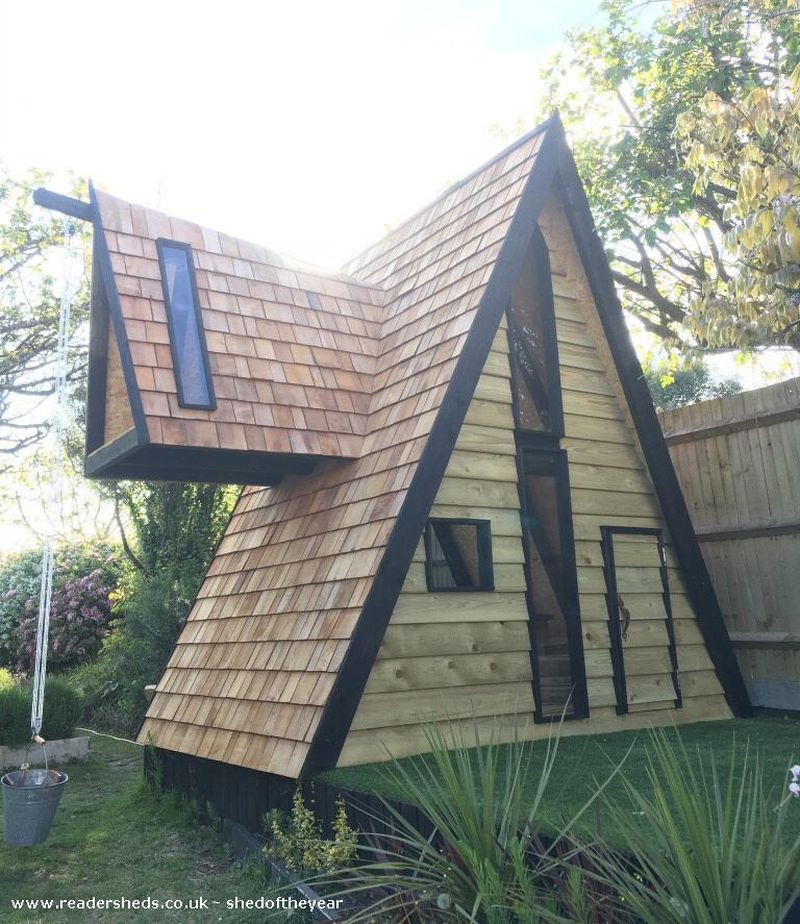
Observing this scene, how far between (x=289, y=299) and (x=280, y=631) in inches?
110

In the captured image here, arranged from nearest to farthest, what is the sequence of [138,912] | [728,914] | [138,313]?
[728,914], [138,912], [138,313]

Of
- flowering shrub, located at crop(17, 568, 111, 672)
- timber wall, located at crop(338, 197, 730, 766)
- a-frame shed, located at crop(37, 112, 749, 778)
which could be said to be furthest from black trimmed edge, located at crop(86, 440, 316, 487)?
flowering shrub, located at crop(17, 568, 111, 672)

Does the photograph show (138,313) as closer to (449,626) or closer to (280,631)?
(280,631)

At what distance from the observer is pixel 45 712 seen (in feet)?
29.0

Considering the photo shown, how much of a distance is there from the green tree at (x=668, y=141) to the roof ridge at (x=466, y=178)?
1.16 meters

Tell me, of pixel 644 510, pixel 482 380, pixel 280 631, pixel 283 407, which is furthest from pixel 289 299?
pixel 644 510

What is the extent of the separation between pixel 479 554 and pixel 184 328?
8.72 ft

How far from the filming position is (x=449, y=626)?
565cm

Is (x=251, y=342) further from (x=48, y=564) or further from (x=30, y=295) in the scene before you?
(x=30, y=295)

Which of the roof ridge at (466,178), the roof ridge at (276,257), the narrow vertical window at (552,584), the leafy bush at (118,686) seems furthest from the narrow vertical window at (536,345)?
the leafy bush at (118,686)

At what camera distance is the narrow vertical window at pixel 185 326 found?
5980mm

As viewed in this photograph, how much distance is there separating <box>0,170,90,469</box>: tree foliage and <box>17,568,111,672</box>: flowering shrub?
3203 mm

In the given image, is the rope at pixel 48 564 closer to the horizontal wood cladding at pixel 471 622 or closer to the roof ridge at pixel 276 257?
the roof ridge at pixel 276 257

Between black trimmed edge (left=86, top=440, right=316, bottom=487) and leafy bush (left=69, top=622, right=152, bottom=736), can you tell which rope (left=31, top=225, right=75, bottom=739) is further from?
leafy bush (left=69, top=622, right=152, bottom=736)
